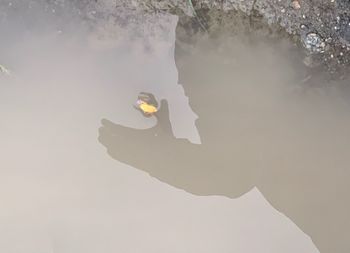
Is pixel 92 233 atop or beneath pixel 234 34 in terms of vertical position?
beneath

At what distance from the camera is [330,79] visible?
2939mm

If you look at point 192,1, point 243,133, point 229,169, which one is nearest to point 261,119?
point 243,133

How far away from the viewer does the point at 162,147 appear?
2824mm

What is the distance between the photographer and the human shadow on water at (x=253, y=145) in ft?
9.20

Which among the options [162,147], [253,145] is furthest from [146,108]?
[253,145]

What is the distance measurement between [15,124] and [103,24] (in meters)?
0.63

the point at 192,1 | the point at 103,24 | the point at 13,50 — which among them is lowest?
the point at 13,50

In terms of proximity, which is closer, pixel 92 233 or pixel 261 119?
pixel 92 233

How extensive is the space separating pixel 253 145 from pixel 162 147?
1.41ft

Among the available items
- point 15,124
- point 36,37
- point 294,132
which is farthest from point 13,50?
point 294,132

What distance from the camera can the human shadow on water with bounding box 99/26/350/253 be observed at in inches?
110

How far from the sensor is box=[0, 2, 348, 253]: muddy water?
2736mm

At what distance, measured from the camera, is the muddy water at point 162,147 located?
274cm

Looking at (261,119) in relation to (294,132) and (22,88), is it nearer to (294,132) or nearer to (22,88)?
(294,132)
